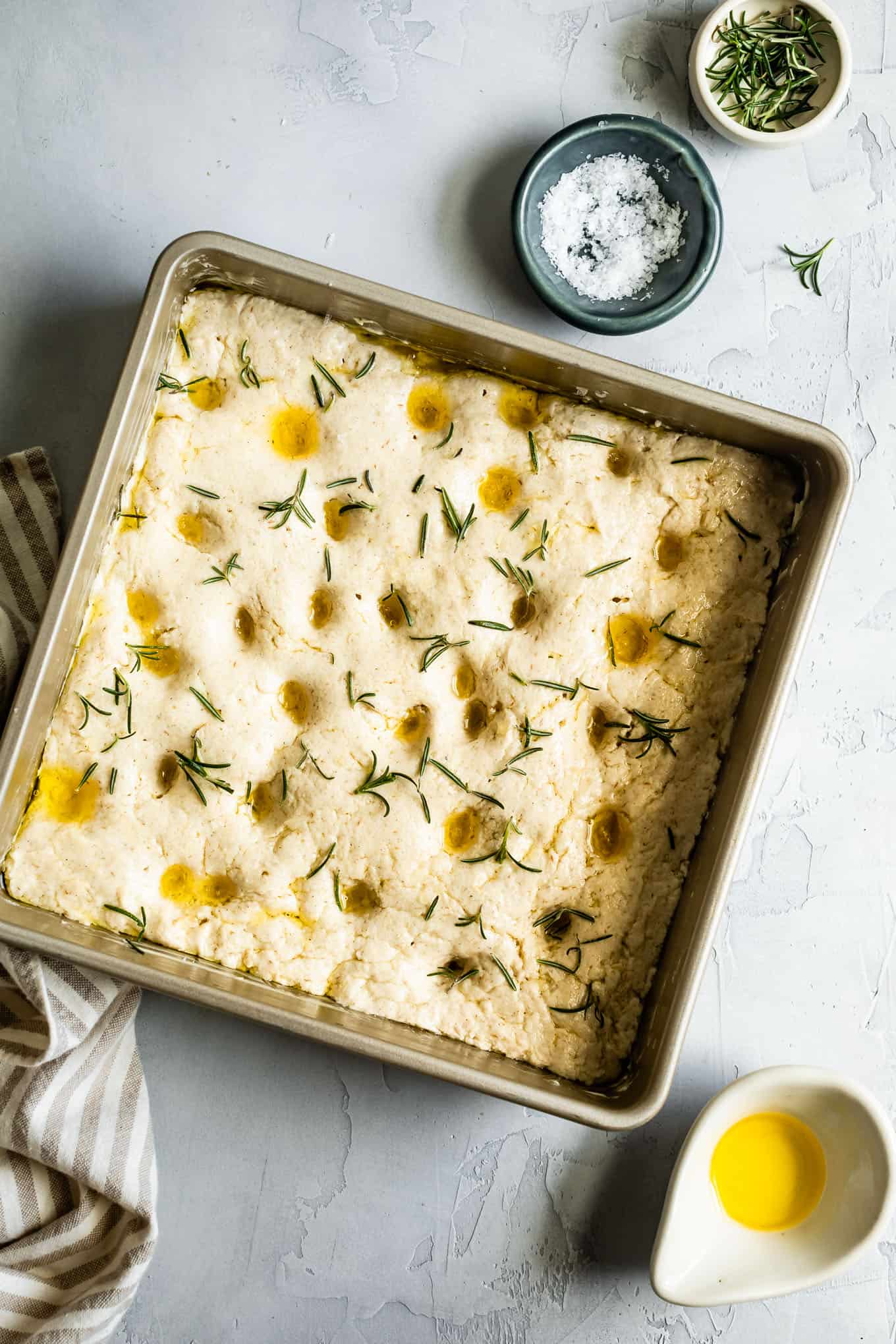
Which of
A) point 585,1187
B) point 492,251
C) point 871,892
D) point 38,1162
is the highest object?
point 492,251

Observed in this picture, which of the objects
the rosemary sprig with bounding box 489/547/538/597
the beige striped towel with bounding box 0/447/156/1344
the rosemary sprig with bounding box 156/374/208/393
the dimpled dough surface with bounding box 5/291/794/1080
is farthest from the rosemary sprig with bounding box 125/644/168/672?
the rosemary sprig with bounding box 489/547/538/597

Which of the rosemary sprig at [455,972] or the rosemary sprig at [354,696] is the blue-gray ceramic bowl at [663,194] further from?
the rosemary sprig at [455,972]

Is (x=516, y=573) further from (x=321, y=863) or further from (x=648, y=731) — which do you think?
(x=321, y=863)

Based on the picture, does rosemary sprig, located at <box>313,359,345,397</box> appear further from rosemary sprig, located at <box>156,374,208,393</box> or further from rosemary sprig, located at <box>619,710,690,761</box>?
rosemary sprig, located at <box>619,710,690,761</box>

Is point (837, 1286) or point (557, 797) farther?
point (837, 1286)

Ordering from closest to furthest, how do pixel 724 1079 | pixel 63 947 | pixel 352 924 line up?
pixel 63 947 < pixel 352 924 < pixel 724 1079

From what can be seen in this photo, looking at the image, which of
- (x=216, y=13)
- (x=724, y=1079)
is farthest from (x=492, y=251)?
(x=724, y=1079)

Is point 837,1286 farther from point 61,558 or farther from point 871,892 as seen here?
point 61,558

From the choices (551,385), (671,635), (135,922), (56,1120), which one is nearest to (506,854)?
(671,635)
